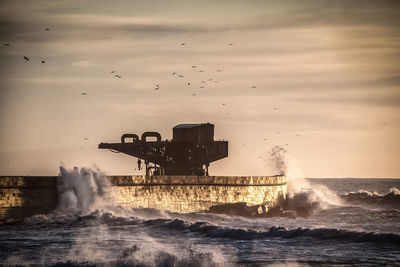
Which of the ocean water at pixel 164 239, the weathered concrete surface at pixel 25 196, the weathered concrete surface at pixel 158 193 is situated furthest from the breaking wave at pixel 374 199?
the weathered concrete surface at pixel 25 196

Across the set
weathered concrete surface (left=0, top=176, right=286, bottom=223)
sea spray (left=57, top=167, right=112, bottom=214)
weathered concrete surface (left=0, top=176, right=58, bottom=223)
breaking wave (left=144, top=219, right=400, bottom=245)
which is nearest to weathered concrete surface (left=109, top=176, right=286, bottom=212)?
weathered concrete surface (left=0, top=176, right=286, bottom=223)

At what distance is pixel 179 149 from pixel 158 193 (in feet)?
27.1

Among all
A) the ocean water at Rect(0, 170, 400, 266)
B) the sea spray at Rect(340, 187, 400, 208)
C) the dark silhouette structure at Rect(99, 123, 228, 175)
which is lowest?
the ocean water at Rect(0, 170, 400, 266)

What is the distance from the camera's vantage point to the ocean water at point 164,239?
92.1ft

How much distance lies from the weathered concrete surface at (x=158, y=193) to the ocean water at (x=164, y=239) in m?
0.58

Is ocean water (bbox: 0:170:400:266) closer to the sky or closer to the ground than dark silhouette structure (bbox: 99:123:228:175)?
Result: closer to the ground

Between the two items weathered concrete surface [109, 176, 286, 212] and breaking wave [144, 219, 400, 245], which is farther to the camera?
weathered concrete surface [109, 176, 286, 212]

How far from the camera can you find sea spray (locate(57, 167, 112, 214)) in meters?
40.3

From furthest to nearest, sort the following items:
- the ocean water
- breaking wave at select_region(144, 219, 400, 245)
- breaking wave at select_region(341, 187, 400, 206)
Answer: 1. breaking wave at select_region(341, 187, 400, 206)
2. breaking wave at select_region(144, 219, 400, 245)
3. the ocean water

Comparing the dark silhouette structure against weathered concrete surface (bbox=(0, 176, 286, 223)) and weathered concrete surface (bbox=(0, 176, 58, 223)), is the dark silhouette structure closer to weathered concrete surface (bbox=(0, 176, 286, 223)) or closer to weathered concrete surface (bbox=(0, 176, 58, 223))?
weathered concrete surface (bbox=(0, 176, 286, 223))

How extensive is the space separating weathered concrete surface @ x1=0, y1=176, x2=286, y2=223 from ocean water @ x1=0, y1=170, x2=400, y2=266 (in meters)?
0.58

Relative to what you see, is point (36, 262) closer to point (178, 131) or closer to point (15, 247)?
point (15, 247)

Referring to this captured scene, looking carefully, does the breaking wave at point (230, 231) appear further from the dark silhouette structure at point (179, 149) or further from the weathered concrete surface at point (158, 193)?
the dark silhouette structure at point (179, 149)

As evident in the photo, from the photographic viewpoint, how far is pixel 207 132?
53.4 m
